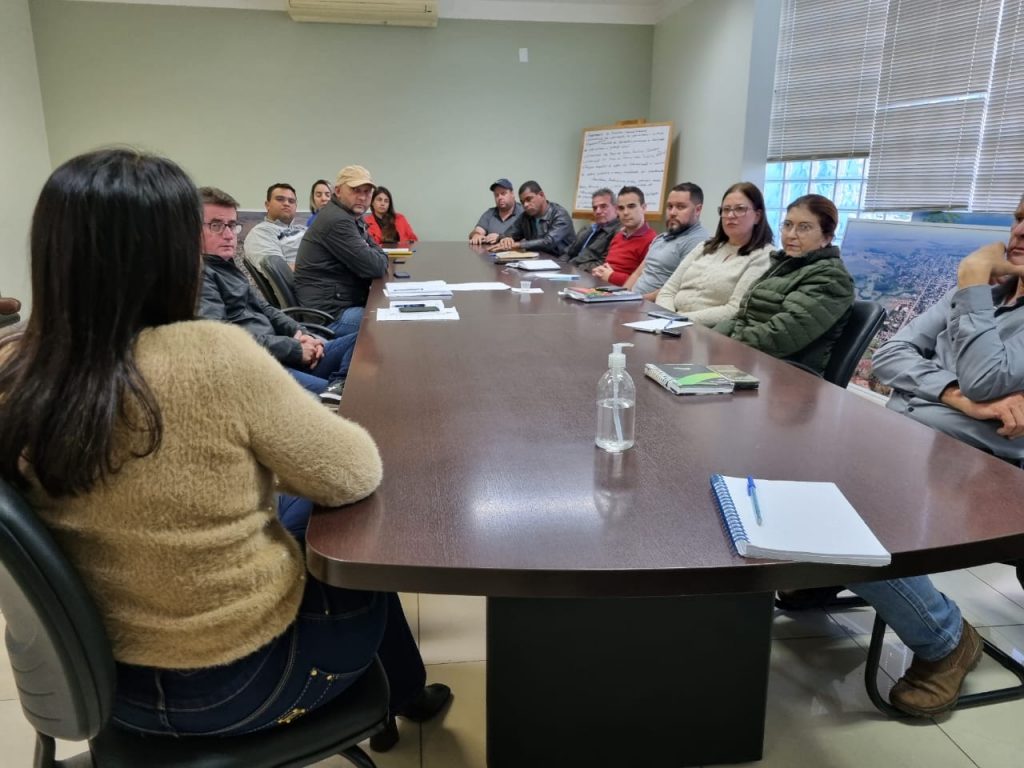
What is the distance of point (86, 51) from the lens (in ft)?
20.5

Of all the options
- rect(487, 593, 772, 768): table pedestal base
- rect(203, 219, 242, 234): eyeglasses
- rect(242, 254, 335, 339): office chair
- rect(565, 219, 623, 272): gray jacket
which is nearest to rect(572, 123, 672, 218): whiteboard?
rect(565, 219, 623, 272): gray jacket

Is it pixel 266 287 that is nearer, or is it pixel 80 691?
pixel 80 691

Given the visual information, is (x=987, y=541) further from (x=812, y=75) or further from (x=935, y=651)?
(x=812, y=75)

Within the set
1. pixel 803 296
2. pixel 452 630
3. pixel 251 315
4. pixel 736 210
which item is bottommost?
pixel 452 630

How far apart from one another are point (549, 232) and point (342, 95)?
8.34 feet

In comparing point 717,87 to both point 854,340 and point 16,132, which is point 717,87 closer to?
point 854,340

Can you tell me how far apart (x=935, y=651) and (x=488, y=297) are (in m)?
1.95

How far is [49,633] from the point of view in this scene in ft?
2.46

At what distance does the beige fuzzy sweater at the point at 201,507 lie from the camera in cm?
80

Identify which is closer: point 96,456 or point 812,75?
point 96,456

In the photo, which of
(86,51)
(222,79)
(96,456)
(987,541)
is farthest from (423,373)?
(86,51)

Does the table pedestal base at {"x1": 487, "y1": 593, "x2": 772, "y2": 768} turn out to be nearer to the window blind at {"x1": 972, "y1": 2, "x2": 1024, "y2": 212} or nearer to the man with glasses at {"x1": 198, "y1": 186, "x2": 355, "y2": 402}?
the man with glasses at {"x1": 198, "y1": 186, "x2": 355, "y2": 402}

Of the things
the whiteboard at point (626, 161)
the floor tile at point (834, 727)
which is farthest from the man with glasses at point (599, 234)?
the floor tile at point (834, 727)

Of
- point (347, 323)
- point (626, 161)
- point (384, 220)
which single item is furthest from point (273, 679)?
point (626, 161)
